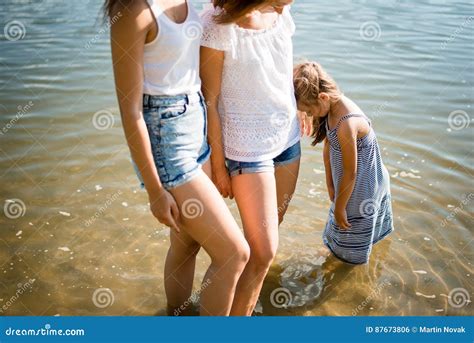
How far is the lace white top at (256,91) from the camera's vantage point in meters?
2.49

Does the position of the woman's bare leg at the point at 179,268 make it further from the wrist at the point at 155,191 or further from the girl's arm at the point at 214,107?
the wrist at the point at 155,191

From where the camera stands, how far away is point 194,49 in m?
2.27

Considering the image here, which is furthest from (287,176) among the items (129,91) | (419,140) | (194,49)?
(419,140)

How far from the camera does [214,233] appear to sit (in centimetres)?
235

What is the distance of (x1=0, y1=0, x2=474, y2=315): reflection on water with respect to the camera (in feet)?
11.5

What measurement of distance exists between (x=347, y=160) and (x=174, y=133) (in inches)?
52.3

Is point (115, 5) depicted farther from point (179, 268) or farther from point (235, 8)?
point (179, 268)

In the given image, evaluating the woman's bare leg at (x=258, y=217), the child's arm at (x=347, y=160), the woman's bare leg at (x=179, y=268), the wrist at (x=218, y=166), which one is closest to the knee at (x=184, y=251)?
the woman's bare leg at (x=179, y=268)

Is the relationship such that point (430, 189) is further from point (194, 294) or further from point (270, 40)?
point (270, 40)

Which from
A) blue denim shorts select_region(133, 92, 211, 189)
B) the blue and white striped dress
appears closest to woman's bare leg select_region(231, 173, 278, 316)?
blue denim shorts select_region(133, 92, 211, 189)

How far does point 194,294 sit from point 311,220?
4.18ft

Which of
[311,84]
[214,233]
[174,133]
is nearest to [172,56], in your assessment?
[174,133]

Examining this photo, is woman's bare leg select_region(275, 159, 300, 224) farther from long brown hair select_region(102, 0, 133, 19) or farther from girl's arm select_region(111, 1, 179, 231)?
long brown hair select_region(102, 0, 133, 19)

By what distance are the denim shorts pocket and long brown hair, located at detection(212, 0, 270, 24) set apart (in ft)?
1.46
